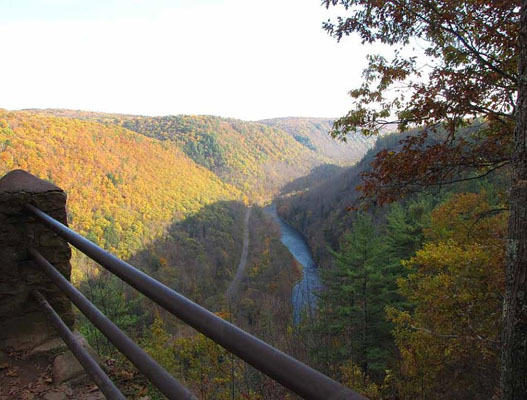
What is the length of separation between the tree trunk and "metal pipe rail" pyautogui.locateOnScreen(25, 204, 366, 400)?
3.35 m

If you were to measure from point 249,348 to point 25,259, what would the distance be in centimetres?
239

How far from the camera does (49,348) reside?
90.4 inches

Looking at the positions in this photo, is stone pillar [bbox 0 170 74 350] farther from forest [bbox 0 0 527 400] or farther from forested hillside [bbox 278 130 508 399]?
forested hillside [bbox 278 130 508 399]

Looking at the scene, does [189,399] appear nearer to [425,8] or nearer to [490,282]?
[425,8]

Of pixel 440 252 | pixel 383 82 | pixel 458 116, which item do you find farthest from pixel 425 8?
pixel 440 252

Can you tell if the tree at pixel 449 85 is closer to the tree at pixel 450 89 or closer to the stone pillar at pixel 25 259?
the tree at pixel 450 89

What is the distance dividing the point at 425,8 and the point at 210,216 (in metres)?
80.5

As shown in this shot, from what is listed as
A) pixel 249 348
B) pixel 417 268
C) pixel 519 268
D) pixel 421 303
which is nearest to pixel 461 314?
pixel 421 303

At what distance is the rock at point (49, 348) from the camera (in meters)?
2.25

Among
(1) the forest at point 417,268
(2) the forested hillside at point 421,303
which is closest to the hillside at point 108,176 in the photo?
(1) the forest at point 417,268

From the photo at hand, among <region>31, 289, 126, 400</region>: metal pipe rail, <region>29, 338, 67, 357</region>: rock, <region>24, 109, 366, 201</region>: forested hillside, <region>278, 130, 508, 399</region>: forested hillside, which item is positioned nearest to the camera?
<region>31, 289, 126, 400</region>: metal pipe rail

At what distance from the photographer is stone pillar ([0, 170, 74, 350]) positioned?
2264mm

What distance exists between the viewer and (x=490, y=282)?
7879 mm

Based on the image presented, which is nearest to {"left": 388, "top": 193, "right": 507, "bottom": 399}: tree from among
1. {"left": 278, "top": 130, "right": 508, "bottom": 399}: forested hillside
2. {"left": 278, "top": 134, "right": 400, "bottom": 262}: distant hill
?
{"left": 278, "top": 130, "right": 508, "bottom": 399}: forested hillside
